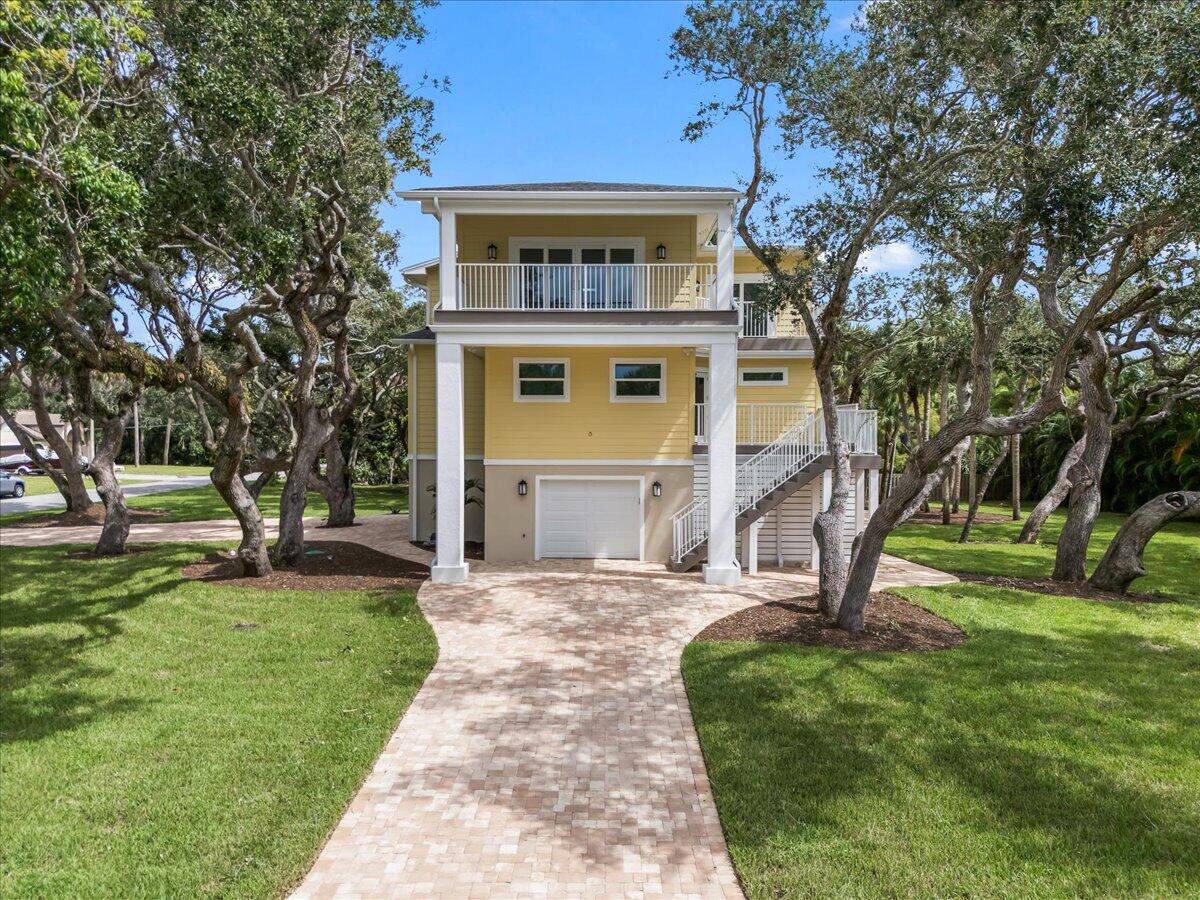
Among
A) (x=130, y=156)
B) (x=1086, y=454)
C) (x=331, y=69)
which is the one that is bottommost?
(x=1086, y=454)

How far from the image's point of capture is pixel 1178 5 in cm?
790

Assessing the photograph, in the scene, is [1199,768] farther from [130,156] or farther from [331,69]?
[331,69]

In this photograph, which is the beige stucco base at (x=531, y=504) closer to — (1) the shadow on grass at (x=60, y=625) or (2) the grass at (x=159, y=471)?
(1) the shadow on grass at (x=60, y=625)

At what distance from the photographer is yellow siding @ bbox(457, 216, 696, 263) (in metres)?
15.4

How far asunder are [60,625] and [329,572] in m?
4.44

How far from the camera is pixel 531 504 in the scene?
15273mm

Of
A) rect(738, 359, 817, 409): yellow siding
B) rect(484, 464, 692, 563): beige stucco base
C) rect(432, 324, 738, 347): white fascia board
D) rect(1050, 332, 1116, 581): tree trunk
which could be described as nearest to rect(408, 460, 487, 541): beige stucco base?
rect(484, 464, 692, 563): beige stucco base

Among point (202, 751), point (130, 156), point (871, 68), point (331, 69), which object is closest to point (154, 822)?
point (202, 751)

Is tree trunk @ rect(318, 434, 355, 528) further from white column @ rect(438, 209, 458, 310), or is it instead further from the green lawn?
white column @ rect(438, 209, 458, 310)

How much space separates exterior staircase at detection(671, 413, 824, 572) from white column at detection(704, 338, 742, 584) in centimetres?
79

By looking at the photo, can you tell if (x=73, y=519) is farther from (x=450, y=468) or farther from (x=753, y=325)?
(x=753, y=325)

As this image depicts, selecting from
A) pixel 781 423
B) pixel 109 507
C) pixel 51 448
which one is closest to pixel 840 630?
pixel 781 423

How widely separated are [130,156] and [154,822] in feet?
25.0

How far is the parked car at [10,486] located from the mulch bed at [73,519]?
9138mm
